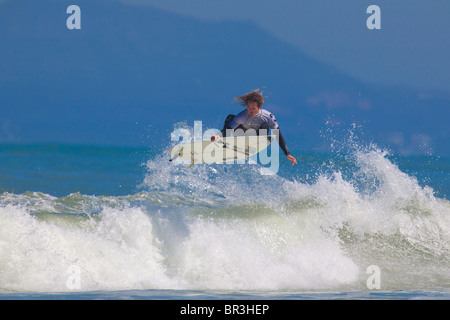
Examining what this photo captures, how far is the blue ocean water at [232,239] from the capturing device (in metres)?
5.68

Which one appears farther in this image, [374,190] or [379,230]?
[374,190]

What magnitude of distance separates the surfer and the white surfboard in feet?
0.63

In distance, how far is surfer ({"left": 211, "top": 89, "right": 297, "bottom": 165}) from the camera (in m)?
7.36

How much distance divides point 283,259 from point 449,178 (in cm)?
1720

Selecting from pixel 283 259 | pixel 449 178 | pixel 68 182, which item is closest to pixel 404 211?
pixel 283 259

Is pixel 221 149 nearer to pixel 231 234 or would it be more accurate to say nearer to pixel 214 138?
pixel 214 138

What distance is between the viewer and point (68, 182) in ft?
55.6

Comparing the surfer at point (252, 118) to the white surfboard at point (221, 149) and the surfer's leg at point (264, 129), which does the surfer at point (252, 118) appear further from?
the white surfboard at point (221, 149)

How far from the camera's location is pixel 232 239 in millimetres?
6777

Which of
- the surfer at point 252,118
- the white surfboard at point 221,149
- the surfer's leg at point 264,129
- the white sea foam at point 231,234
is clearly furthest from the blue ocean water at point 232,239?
the surfer at point 252,118

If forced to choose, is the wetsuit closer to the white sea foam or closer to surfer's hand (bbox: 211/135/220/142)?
surfer's hand (bbox: 211/135/220/142)

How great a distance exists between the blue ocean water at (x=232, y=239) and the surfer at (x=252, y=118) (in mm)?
1006
